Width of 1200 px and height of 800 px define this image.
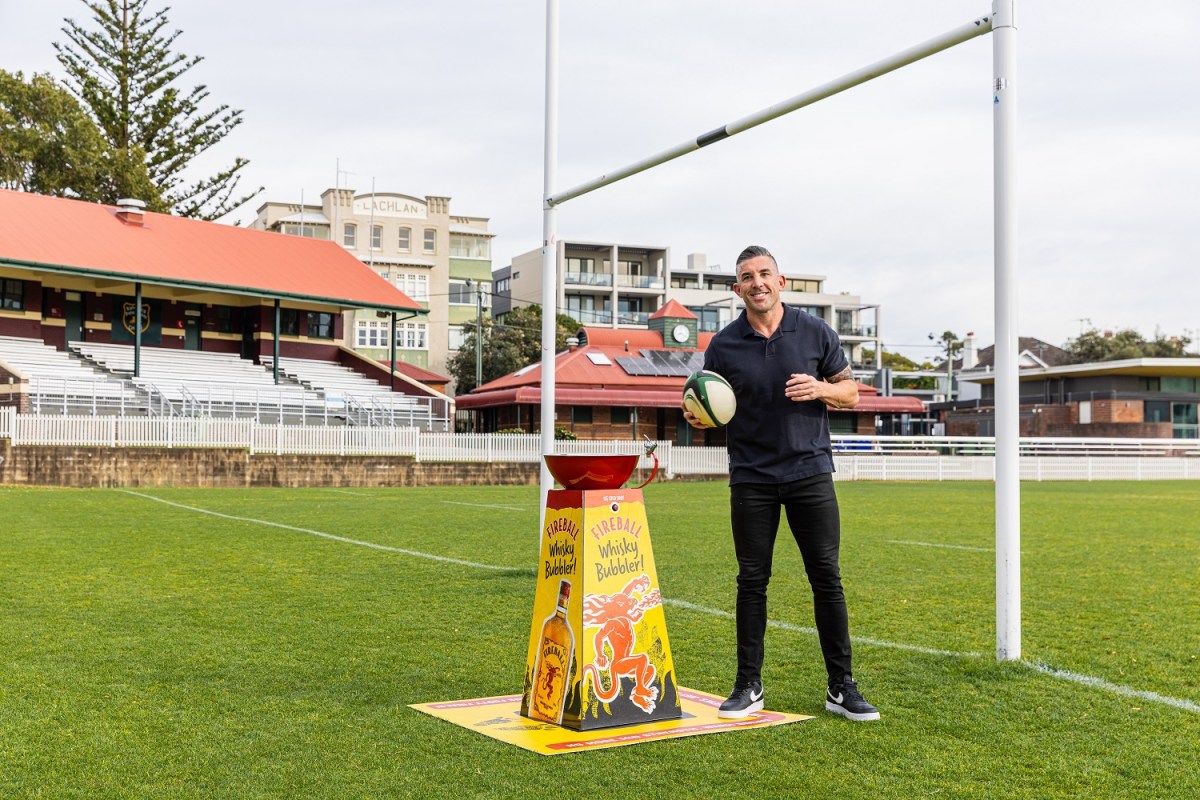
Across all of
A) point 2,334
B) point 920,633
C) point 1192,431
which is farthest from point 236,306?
point 1192,431

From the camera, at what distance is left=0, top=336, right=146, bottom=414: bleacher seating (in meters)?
27.7

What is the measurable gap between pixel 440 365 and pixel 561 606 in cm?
6633

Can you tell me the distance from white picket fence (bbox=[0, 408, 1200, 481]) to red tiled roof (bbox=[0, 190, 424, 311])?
8.89 m

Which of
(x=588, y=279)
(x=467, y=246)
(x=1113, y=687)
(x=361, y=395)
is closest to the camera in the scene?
(x=1113, y=687)

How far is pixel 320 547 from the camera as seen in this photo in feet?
40.0

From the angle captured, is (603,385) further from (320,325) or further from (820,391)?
(820,391)

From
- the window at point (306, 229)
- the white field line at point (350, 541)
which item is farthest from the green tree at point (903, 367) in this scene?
the white field line at point (350, 541)

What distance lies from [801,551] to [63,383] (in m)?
26.3

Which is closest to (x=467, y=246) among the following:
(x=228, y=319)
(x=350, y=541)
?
(x=228, y=319)

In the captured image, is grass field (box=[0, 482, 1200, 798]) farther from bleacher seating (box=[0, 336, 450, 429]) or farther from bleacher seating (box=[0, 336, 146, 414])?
bleacher seating (box=[0, 336, 450, 429])

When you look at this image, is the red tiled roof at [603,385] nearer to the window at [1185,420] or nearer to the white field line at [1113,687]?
the window at [1185,420]

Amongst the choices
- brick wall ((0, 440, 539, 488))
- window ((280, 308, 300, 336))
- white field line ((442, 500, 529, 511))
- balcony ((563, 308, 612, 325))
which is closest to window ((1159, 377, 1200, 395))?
balcony ((563, 308, 612, 325))

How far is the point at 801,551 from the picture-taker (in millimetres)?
5074

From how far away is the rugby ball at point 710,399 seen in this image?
16.5ft
